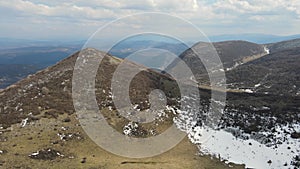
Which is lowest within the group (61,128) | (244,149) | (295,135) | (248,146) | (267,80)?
(267,80)

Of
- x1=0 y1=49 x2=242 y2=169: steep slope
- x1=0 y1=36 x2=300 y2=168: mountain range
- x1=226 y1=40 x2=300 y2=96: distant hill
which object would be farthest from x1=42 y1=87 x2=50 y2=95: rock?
x1=226 y1=40 x2=300 y2=96: distant hill

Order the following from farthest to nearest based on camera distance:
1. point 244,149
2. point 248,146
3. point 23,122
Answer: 1. point 23,122
2. point 248,146
3. point 244,149

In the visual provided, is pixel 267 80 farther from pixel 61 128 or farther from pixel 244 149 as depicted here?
pixel 61 128

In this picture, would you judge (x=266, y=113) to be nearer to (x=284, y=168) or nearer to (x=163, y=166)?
(x=284, y=168)

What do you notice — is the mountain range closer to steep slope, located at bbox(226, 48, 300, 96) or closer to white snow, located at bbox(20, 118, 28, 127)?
white snow, located at bbox(20, 118, 28, 127)

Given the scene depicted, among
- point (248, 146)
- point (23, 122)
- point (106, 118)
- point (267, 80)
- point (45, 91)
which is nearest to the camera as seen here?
point (248, 146)

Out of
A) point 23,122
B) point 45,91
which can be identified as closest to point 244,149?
point 23,122

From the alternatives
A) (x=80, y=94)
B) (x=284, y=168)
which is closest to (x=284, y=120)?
(x=284, y=168)

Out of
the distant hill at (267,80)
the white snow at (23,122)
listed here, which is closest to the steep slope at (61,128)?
the white snow at (23,122)
